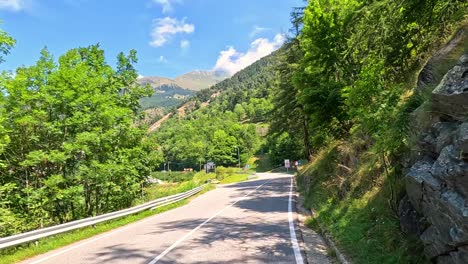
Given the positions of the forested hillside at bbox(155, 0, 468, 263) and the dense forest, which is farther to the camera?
the dense forest

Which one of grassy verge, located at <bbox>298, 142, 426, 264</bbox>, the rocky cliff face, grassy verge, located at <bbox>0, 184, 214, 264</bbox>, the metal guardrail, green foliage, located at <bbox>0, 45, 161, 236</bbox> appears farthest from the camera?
green foliage, located at <bbox>0, 45, 161, 236</bbox>

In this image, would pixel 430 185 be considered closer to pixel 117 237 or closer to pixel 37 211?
pixel 117 237

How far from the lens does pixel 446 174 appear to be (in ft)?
14.0

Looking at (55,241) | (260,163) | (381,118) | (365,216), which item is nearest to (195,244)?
(365,216)

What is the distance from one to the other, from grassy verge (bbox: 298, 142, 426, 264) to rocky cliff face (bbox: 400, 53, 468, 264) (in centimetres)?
69

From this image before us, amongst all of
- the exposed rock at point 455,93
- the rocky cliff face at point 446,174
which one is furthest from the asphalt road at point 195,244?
the exposed rock at point 455,93

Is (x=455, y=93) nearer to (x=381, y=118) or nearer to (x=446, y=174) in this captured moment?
(x=446, y=174)

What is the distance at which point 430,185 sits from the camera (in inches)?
183

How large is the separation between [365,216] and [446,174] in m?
4.58

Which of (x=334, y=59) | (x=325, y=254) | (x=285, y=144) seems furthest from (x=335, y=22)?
(x=285, y=144)

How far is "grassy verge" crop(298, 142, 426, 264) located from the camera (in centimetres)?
605

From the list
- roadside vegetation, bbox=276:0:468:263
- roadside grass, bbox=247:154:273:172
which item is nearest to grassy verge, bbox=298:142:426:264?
roadside vegetation, bbox=276:0:468:263

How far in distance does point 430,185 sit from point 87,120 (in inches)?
628

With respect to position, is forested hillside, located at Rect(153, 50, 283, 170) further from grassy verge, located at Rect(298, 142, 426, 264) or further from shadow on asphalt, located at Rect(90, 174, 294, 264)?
shadow on asphalt, located at Rect(90, 174, 294, 264)
